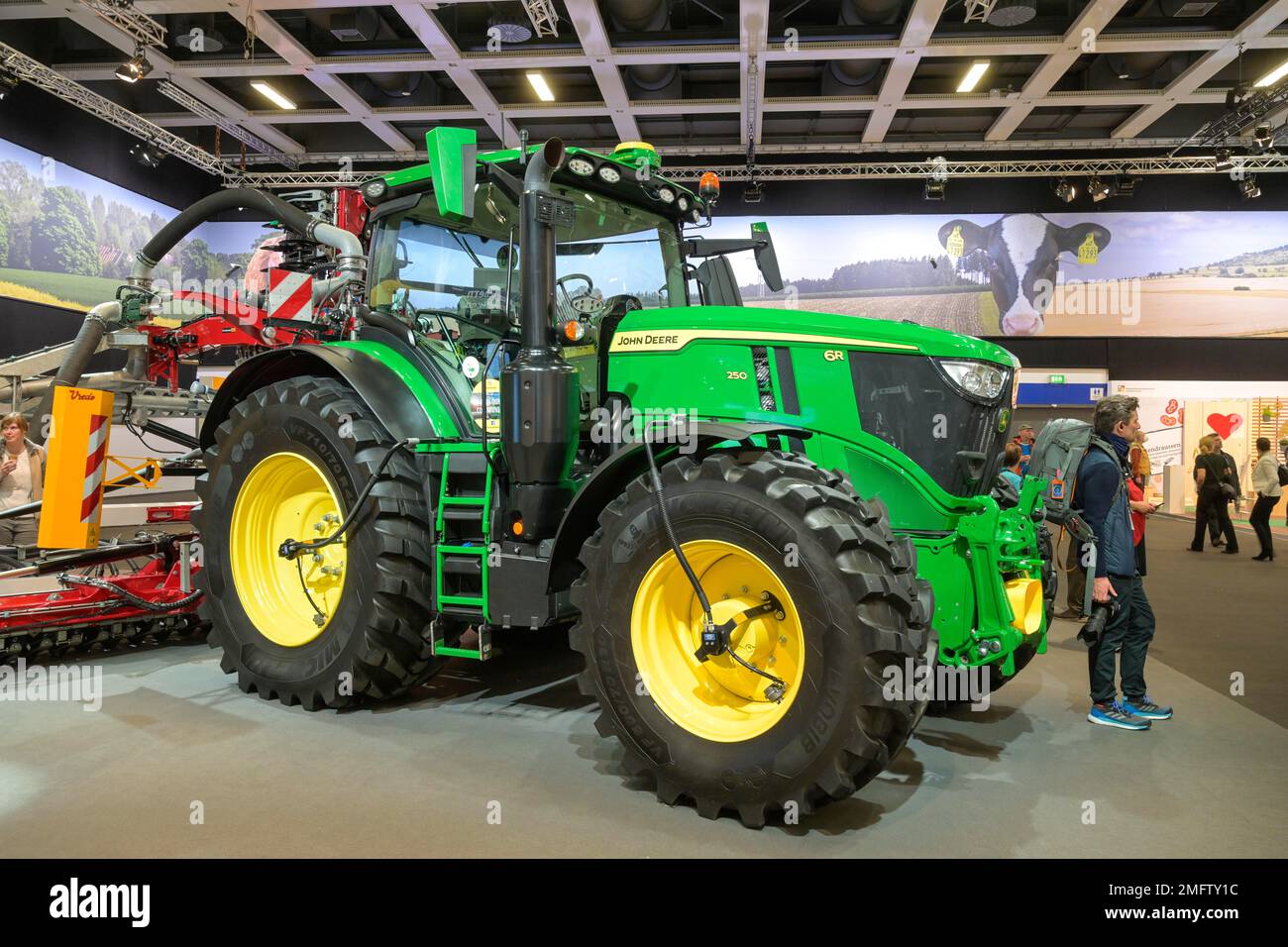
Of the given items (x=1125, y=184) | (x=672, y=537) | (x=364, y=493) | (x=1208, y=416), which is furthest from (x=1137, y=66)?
(x=364, y=493)

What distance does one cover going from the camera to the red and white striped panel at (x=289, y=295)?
6871 millimetres

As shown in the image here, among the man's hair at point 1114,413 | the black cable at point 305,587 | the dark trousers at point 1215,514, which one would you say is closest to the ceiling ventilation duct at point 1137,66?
the dark trousers at point 1215,514

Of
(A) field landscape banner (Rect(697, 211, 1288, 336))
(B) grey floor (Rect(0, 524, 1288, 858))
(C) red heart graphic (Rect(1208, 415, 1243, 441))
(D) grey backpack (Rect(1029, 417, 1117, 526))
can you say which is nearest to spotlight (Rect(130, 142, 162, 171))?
(A) field landscape banner (Rect(697, 211, 1288, 336))

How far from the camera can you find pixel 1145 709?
4434mm

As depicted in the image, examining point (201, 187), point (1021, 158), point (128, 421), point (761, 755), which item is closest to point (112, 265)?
point (201, 187)

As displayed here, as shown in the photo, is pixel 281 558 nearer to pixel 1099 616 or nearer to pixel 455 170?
pixel 455 170

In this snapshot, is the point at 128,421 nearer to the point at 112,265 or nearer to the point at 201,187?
the point at 112,265

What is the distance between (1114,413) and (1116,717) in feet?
5.06

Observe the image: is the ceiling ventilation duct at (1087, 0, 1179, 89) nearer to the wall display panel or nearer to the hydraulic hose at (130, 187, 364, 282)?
the wall display panel

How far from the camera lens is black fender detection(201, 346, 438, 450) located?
4.24 meters

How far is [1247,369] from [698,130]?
10430mm

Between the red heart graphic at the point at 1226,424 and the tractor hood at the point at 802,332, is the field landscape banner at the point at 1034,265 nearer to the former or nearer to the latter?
the red heart graphic at the point at 1226,424

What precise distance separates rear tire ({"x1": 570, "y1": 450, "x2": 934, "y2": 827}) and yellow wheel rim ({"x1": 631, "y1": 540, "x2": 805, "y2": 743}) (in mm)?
12

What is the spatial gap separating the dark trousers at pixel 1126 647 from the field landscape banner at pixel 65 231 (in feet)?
31.9
